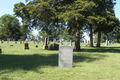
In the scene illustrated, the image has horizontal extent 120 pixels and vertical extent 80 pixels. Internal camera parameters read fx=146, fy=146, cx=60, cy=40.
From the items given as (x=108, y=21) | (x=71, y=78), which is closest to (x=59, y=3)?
(x=108, y=21)

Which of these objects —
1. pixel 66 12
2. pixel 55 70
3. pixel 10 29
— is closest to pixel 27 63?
pixel 55 70

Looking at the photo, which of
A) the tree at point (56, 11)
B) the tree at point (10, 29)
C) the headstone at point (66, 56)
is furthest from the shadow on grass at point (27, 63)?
the tree at point (10, 29)

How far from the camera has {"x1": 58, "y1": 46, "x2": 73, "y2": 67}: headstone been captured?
8.12 meters

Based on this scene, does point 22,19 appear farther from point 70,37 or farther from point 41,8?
point 70,37

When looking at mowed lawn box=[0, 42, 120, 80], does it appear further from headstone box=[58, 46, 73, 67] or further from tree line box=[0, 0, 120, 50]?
tree line box=[0, 0, 120, 50]

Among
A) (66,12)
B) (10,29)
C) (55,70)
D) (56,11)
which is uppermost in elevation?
(10,29)

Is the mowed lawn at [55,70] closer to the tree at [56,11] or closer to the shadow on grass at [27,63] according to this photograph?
the shadow on grass at [27,63]

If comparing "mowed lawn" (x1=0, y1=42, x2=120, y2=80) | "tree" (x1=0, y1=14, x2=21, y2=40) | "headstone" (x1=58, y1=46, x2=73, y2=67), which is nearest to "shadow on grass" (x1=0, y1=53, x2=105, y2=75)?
"mowed lawn" (x1=0, y1=42, x2=120, y2=80)

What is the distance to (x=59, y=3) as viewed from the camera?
2125cm

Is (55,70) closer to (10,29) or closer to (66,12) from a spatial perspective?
(66,12)

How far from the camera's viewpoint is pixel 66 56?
8148 mm

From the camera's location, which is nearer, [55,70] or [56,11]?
[55,70]

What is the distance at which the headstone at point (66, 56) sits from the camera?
26.7ft

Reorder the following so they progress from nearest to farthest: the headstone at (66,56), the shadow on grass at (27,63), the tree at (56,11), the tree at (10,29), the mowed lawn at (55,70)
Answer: the mowed lawn at (55,70) → the shadow on grass at (27,63) → the headstone at (66,56) → the tree at (56,11) → the tree at (10,29)
